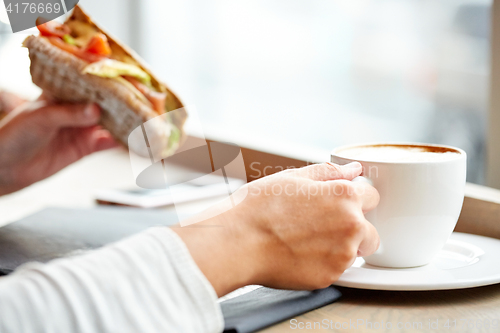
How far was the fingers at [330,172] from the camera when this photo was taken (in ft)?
1.53

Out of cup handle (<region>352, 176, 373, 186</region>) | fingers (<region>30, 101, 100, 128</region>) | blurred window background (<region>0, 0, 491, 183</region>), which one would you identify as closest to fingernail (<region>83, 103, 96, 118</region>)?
fingers (<region>30, 101, 100, 128</region>)

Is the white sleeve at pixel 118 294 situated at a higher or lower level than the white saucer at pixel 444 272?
higher

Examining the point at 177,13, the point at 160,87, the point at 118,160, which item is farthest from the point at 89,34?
the point at 177,13

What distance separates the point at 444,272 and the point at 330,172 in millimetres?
145

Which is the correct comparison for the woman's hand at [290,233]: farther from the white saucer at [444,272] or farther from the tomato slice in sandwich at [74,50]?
the tomato slice in sandwich at [74,50]

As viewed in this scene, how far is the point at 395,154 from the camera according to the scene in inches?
21.0

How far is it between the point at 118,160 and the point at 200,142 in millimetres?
325

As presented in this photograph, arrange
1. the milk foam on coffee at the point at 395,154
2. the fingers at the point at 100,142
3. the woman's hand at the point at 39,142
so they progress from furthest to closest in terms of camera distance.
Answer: the fingers at the point at 100,142, the woman's hand at the point at 39,142, the milk foam on coffee at the point at 395,154

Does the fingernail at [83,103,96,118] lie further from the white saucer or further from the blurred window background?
the blurred window background

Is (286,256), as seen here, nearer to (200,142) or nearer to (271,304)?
(271,304)

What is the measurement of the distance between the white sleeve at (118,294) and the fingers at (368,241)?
0.57 ft

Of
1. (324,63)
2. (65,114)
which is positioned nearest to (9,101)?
(65,114)

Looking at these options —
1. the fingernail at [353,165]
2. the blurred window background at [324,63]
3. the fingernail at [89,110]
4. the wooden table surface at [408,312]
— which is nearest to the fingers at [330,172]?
the fingernail at [353,165]

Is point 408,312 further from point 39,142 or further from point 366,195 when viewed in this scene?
point 39,142
